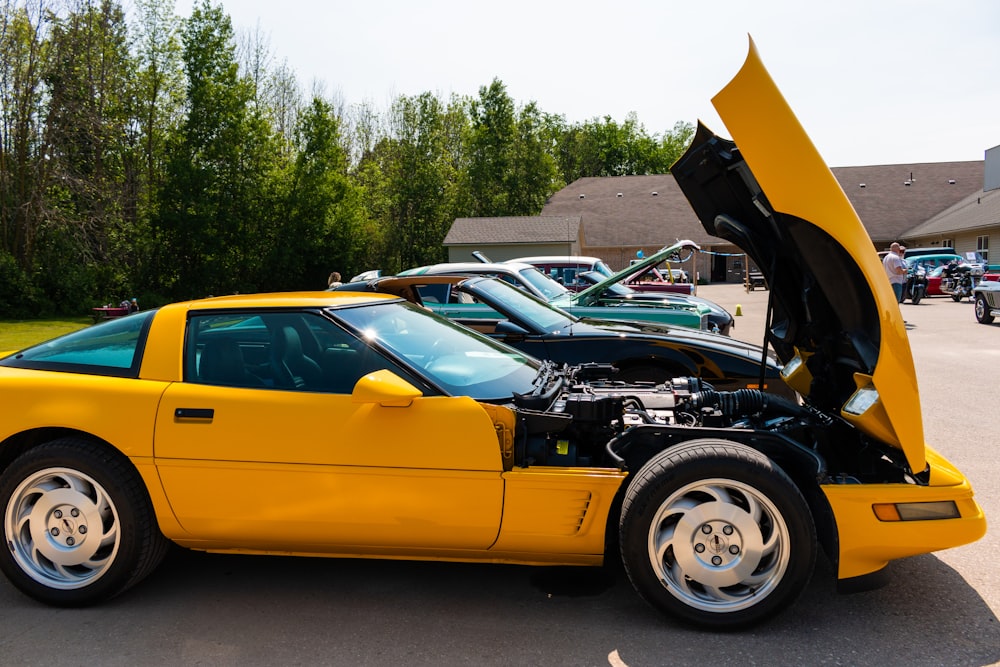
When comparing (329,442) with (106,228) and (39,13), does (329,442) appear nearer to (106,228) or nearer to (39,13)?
(106,228)

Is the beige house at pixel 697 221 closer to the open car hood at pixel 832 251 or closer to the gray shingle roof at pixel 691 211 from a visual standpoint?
the gray shingle roof at pixel 691 211

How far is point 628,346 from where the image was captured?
623 cm

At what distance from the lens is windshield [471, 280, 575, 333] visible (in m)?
6.54

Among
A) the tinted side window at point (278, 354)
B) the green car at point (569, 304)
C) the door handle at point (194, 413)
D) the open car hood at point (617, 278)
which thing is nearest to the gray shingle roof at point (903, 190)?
the open car hood at point (617, 278)

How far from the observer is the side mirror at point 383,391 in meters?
3.04

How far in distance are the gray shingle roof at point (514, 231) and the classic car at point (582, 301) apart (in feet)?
84.0

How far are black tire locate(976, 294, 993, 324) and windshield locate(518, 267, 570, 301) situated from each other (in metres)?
10.6

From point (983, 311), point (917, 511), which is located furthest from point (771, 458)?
point (983, 311)

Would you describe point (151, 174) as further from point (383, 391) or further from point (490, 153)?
point (383, 391)

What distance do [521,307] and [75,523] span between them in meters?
4.25

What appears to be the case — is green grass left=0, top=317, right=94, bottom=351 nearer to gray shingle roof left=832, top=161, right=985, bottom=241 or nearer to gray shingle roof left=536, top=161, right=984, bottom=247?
gray shingle roof left=536, top=161, right=984, bottom=247

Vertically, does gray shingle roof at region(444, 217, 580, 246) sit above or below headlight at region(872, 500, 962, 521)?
above

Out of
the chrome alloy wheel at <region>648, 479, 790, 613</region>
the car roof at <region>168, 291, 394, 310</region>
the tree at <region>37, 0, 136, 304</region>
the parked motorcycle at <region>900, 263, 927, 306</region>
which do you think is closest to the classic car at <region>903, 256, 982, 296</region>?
the parked motorcycle at <region>900, 263, 927, 306</region>

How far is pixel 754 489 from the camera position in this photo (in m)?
2.94
